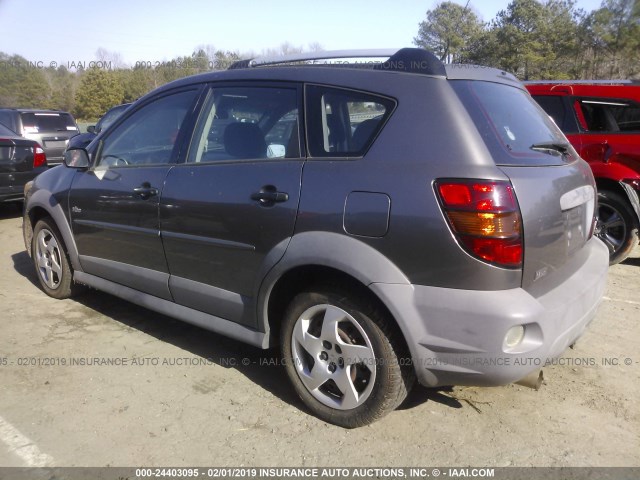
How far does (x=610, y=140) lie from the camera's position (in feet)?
17.5

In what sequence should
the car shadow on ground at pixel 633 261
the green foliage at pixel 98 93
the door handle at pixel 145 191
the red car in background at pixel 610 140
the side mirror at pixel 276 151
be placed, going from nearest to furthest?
the side mirror at pixel 276 151 → the door handle at pixel 145 191 → the red car in background at pixel 610 140 → the car shadow on ground at pixel 633 261 → the green foliage at pixel 98 93

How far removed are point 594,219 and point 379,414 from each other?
170 centimetres

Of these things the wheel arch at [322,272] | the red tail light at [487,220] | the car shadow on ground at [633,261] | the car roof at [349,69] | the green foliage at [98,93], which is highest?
the green foliage at [98,93]

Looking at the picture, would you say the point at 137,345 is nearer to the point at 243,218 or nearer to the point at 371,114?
the point at 243,218

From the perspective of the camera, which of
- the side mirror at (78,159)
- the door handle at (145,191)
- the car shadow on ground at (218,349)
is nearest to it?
the car shadow on ground at (218,349)

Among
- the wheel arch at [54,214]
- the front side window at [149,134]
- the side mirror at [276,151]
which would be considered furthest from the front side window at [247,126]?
the wheel arch at [54,214]

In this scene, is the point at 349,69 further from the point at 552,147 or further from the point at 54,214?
the point at 54,214

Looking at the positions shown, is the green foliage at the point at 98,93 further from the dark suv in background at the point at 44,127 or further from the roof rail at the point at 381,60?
the roof rail at the point at 381,60

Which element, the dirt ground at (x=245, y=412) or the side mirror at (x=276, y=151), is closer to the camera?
the dirt ground at (x=245, y=412)

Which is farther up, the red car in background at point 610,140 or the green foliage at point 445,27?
the green foliage at point 445,27

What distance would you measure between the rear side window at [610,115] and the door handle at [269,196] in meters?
4.22

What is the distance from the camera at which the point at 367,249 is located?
2.37m

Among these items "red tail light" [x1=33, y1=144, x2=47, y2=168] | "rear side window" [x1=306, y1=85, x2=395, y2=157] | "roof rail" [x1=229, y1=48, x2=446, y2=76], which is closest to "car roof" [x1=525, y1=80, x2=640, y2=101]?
"roof rail" [x1=229, y1=48, x2=446, y2=76]

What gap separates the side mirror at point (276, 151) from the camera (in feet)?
9.22
